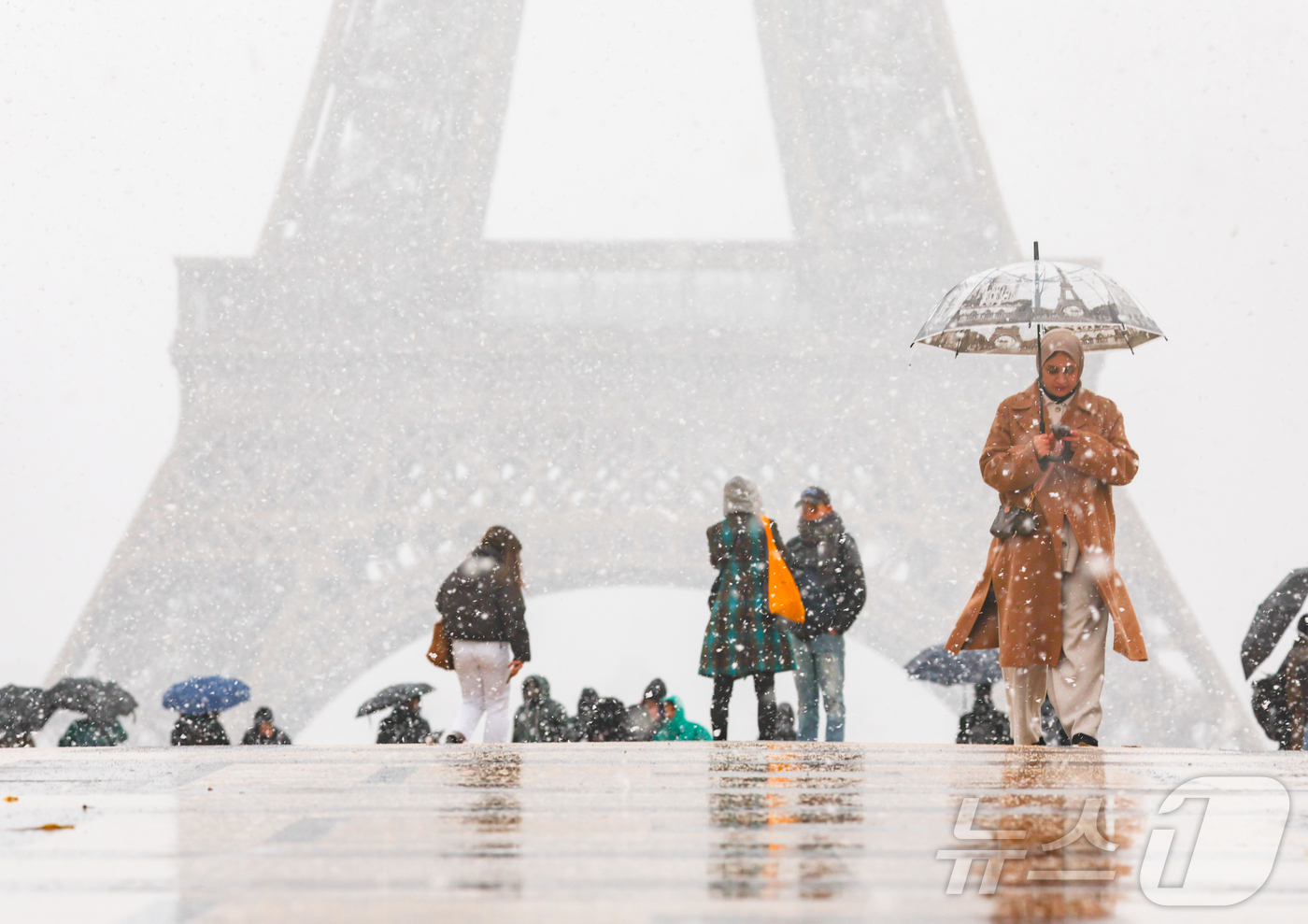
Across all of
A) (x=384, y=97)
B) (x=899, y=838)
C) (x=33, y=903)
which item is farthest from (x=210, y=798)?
(x=384, y=97)

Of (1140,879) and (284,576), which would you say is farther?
(284,576)

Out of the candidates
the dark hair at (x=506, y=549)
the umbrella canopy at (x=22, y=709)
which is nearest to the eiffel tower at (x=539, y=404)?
the umbrella canopy at (x=22, y=709)

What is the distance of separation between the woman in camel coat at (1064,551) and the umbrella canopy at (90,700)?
534 centimetres

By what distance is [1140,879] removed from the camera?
1.63 meters

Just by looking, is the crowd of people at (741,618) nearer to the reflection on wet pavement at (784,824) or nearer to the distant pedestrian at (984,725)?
the distant pedestrian at (984,725)

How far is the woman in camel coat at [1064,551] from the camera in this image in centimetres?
426

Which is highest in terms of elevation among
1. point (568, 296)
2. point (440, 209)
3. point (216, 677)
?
point (440, 209)

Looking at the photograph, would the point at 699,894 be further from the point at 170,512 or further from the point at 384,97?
the point at 384,97

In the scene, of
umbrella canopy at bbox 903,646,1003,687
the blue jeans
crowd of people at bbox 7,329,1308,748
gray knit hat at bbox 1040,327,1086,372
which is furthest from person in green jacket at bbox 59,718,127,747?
gray knit hat at bbox 1040,327,1086,372

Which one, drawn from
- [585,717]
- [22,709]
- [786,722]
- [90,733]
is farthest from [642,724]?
[22,709]

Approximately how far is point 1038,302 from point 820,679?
2.33 metres

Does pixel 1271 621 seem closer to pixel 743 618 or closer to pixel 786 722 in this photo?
pixel 743 618

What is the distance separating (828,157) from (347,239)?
6.29 metres

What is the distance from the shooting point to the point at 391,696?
31.0 feet
